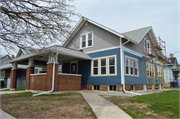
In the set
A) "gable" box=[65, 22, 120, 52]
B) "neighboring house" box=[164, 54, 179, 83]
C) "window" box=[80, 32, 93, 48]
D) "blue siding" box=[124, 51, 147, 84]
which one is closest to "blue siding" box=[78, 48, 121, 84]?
"gable" box=[65, 22, 120, 52]

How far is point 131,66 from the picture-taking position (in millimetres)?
13773

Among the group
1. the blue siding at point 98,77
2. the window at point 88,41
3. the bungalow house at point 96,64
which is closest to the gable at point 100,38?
the bungalow house at point 96,64

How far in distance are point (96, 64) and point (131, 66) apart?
3.32m

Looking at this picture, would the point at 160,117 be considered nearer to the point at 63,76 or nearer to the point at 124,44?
the point at 63,76

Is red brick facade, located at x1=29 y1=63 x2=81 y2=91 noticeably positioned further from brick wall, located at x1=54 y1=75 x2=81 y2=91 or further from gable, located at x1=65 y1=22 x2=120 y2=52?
gable, located at x1=65 y1=22 x2=120 y2=52

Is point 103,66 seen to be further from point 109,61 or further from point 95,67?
point 95,67

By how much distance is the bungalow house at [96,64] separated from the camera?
442 inches

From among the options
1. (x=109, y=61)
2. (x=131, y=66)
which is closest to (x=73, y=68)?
(x=109, y=61)

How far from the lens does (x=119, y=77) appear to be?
12.0 meters

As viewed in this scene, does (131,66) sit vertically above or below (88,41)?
below

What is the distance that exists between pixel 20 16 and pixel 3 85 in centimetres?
2337

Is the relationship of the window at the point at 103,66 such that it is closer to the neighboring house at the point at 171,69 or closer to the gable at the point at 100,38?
the gable at the point at 100,38

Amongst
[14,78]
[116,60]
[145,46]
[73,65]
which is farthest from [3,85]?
[145,46]

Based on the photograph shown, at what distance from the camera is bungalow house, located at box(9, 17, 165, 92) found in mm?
11233
